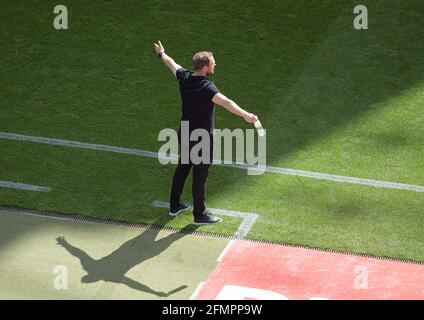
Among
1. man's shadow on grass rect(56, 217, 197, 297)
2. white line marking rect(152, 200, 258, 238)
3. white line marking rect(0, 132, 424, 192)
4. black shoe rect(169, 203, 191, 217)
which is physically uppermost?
white line marking rect(0, 132, 424, 192)

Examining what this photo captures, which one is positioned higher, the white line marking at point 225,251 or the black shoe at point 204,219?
the black shoe at point 204,219

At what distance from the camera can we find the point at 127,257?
35.2 ft

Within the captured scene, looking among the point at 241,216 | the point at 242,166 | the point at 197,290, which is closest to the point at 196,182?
the point at 241,216

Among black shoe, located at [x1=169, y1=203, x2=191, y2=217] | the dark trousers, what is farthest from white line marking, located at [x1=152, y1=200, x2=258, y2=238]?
the dark trousers

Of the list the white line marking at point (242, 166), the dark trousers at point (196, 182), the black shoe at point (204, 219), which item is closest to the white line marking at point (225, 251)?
the black shoe at point (204, 219)

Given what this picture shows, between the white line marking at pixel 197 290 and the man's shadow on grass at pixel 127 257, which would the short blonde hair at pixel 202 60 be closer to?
the man's shadow on grass at pixel 127 257

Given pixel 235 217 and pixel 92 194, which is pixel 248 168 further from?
pixel 92 194

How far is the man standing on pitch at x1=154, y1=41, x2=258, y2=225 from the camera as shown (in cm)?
1069

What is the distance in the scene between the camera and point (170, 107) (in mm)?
14133

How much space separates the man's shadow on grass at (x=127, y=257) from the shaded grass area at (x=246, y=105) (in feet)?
1.08

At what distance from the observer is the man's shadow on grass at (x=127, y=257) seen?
33.7 feet

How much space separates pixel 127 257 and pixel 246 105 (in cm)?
433

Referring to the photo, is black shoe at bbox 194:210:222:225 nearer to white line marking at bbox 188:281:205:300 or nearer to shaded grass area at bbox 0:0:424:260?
shaded grass area at bbox 0:0:424:260

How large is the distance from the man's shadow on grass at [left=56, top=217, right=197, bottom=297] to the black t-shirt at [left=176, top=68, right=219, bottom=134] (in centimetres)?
139
